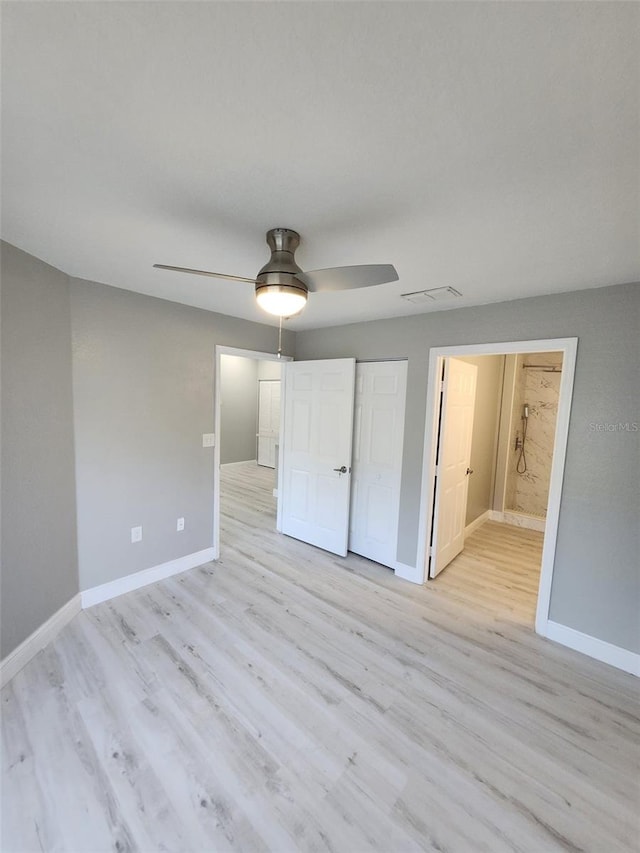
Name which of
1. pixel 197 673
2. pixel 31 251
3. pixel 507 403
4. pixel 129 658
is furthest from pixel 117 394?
pixel 507 403

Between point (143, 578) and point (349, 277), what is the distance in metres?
3.00

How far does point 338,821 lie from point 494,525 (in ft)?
13.9

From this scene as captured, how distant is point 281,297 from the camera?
149 cm

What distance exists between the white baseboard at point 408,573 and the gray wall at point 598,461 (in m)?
1.04

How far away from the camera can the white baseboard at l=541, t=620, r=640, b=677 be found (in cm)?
224

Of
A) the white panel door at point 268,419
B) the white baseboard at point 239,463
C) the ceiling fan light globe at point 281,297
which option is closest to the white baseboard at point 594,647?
the ceiling fan light globe at point 281,297

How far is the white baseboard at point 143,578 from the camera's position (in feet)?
8.90

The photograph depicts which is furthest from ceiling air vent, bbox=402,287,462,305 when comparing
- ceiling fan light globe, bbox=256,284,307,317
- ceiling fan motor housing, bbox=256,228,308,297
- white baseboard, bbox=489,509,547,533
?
white baseboard, bbox=489,509,547,533

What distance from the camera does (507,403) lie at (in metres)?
4.95

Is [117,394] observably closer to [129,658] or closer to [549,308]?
[129,658]

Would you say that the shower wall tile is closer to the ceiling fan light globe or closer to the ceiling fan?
the ceiling fan

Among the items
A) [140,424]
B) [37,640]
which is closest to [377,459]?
[140,424]

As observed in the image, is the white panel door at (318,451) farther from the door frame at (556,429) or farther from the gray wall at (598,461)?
the gray wall at (598,461)

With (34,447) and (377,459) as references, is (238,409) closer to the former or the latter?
(377,459)
